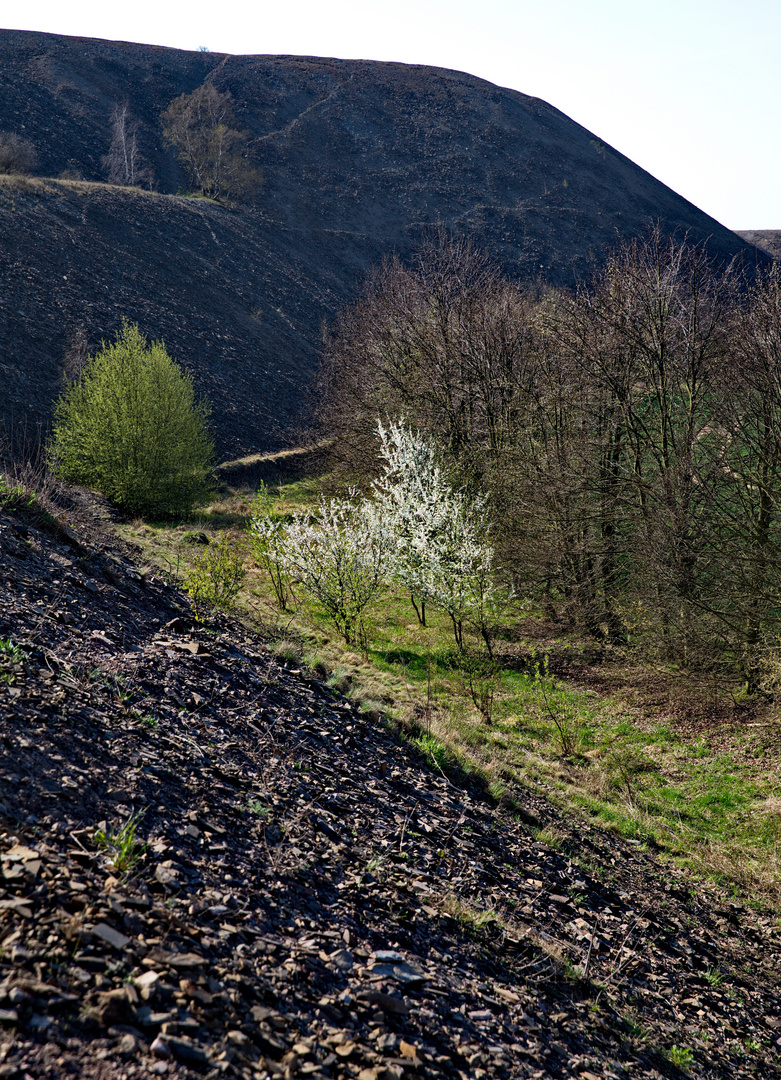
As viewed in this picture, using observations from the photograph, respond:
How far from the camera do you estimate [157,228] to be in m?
47.0

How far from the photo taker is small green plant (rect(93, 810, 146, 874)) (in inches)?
167

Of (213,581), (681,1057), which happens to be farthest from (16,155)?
(681,1057)

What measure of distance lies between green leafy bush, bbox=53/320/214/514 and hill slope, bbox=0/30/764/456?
6142mm

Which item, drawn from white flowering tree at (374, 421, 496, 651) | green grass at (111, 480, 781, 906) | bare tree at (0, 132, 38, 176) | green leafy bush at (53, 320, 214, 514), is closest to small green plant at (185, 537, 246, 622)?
green grass at (111, 480, 781, 906)

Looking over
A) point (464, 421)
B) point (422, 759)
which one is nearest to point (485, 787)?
point (422, 759)

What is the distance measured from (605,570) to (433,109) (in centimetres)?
8946

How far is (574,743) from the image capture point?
40.7ft

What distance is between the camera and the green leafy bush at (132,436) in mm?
23688

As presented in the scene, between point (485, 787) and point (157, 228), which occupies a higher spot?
point (157, 228)

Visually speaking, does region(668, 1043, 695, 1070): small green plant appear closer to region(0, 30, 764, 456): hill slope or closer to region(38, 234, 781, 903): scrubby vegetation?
region(38, 234, 781, 903): scrubby vegetation

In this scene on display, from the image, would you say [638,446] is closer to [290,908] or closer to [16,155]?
[290,908]

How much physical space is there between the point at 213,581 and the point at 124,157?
193 feet

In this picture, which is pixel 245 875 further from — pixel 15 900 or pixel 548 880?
pixel 548 880

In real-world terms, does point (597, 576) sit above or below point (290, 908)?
above
